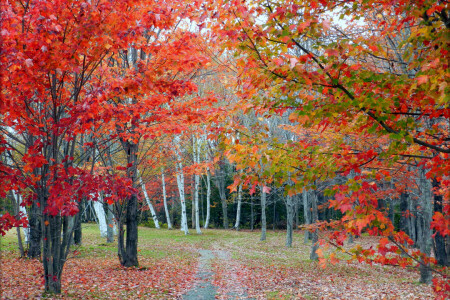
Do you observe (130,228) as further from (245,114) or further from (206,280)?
(245,114)

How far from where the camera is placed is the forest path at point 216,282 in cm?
729

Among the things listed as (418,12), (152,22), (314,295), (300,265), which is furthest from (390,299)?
(152,22)

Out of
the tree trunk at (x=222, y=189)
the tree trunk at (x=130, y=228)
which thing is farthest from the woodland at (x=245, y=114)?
the tree trunk at (x=222, y=189)

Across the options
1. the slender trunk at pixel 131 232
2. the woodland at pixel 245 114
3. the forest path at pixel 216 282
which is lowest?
the forest path at pixel 216 282

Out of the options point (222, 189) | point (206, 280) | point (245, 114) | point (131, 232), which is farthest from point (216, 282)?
point (222, 189)

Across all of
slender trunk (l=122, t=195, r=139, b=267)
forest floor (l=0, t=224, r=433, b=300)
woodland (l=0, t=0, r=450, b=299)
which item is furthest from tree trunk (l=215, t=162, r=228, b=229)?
slender trunk (l=122, t=195, r=139, b=267)

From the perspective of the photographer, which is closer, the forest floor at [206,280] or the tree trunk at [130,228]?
the forest floor at [206,280]

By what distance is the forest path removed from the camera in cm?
729

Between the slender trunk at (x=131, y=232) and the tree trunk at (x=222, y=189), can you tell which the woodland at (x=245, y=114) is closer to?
the slender trunk at (x=131, y=232)

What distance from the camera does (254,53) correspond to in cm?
329

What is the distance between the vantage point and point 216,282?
28.4 ft

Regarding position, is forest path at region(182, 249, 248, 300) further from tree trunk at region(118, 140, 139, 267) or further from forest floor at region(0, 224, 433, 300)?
tree trunk at region(118, 140, 139, 267)

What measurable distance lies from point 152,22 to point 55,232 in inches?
173

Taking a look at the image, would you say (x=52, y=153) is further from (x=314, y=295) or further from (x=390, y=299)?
(x=390, y=299)
